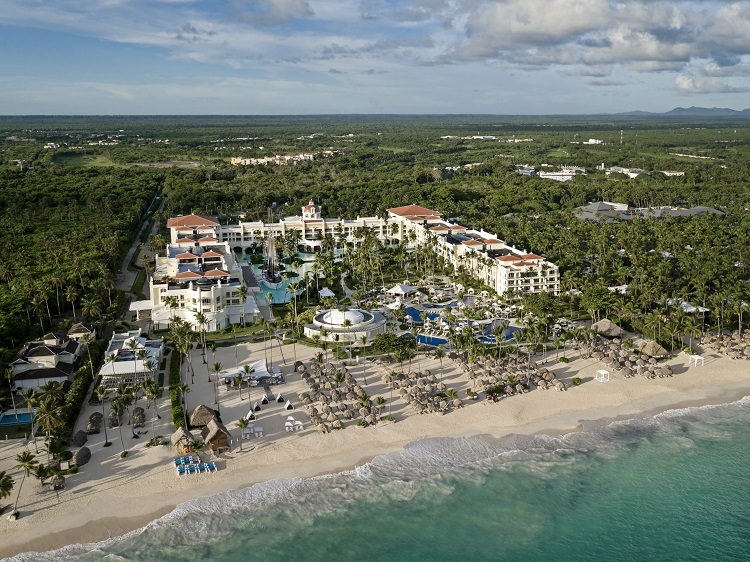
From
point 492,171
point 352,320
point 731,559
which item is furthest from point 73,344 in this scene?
point 492,171

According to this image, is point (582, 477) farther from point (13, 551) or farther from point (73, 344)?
point (73, 344)

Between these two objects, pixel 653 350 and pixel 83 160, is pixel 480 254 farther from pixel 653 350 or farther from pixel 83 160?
pixel 83 160

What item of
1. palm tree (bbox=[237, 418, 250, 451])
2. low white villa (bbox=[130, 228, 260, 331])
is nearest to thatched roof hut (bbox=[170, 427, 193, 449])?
palm tree (bbox=[237, 418, 250, 451])

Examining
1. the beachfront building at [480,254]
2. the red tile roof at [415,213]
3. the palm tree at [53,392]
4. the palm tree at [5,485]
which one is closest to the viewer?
the palm tree at [5,485]

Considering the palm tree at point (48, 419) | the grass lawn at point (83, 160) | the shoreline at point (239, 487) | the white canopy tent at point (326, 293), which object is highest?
the grass lawn at point (83, 160)

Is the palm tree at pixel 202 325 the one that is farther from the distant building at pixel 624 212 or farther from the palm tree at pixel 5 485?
the distant building at pixel 624 212

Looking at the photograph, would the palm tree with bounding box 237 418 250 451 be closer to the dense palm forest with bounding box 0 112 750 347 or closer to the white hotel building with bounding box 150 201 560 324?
the white hotel building with bounding box 150 201 560 324

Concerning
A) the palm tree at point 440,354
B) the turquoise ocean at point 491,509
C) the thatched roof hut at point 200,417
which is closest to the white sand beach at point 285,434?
the palm tree at point 440,354
